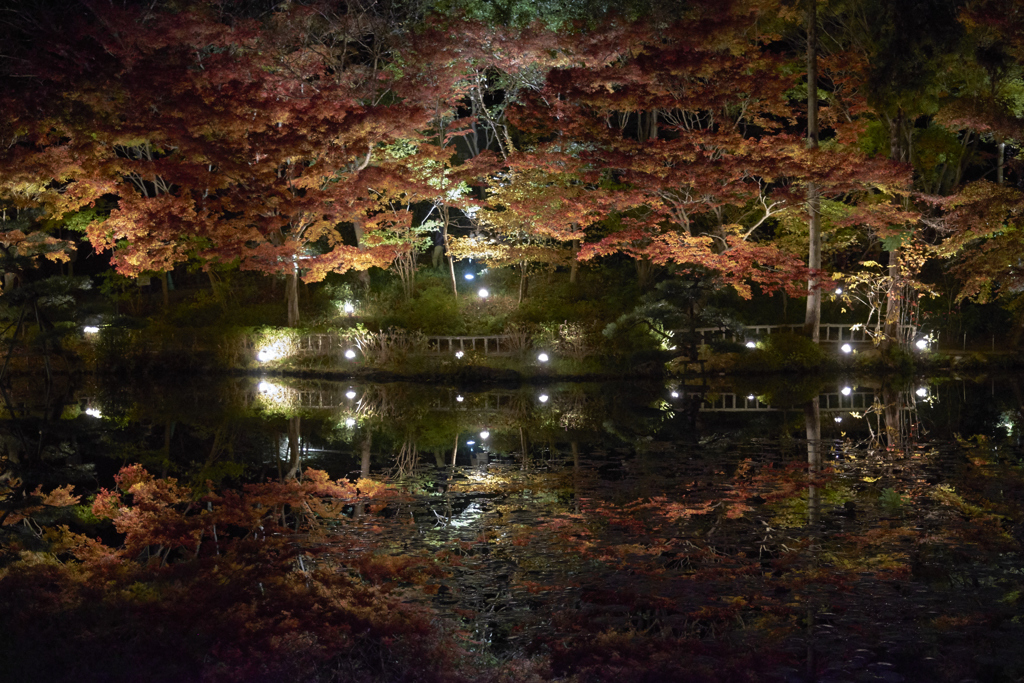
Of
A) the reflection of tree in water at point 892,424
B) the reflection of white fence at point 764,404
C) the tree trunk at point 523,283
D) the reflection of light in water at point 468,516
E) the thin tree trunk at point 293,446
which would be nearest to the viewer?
the reflection of light in water at point 468,516

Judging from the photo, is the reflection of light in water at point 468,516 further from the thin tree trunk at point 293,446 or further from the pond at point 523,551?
the thin tree trunk at point 293,446

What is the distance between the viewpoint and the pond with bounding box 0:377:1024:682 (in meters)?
4.05

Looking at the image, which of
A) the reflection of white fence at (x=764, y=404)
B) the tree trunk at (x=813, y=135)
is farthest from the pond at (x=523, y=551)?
the tree trunk at (x=813, y=135)

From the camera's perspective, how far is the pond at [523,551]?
4051mm

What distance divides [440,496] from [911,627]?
4.14 metres

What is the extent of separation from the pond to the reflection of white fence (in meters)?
1.30

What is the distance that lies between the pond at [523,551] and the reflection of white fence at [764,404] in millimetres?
1296

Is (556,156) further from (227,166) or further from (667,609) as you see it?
(667,609)

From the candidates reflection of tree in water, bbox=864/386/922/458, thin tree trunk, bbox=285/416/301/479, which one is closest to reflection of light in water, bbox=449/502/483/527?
thin tree trunk, bbox=285/416/301/479

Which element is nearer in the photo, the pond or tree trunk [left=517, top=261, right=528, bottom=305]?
the pond

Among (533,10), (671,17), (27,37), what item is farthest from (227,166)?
(671,17)

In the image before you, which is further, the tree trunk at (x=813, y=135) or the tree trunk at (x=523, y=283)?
the tree trunk at (x=523, y=283)

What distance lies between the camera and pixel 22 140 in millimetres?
17891

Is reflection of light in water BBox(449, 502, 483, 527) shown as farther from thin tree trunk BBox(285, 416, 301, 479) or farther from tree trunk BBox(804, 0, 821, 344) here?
tree trunk BBox(804, 0, 821, 344)
